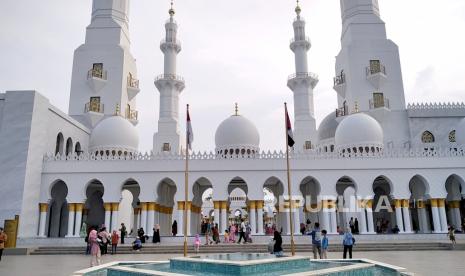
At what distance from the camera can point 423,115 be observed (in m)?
27.9

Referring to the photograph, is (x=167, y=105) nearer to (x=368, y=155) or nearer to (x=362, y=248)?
(x=368, y=155)

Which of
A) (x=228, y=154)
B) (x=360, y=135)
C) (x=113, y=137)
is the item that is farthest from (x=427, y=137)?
(x=113, y=137)

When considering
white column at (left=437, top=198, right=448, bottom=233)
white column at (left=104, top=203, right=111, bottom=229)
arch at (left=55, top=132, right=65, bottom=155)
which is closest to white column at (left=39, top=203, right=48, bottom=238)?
white column at (left=104, top=203, right=111, bottom=229)

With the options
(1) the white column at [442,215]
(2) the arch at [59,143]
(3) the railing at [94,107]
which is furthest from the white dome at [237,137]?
(1) the white column at [442,215]

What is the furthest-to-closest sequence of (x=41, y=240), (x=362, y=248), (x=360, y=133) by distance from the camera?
(x=360, y=133)
(x=41, y=240)
(x=362, y=248)

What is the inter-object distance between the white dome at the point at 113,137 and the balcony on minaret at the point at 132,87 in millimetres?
5968

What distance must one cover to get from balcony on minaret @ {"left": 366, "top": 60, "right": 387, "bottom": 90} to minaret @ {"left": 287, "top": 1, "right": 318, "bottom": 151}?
5434 millimetres

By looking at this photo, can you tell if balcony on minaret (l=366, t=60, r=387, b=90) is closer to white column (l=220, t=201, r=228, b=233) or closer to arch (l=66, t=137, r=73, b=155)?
white column (l=220, t=201, r=228, b=233)

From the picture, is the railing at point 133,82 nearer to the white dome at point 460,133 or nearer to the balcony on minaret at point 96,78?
the balcony on minaret at point 96,78

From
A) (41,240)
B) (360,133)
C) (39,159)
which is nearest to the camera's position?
(41,240)

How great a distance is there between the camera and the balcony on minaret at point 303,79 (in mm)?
32469

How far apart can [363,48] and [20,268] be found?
26.6 m

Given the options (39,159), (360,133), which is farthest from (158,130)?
(360,133)

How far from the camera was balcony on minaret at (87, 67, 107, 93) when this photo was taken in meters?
28.6
